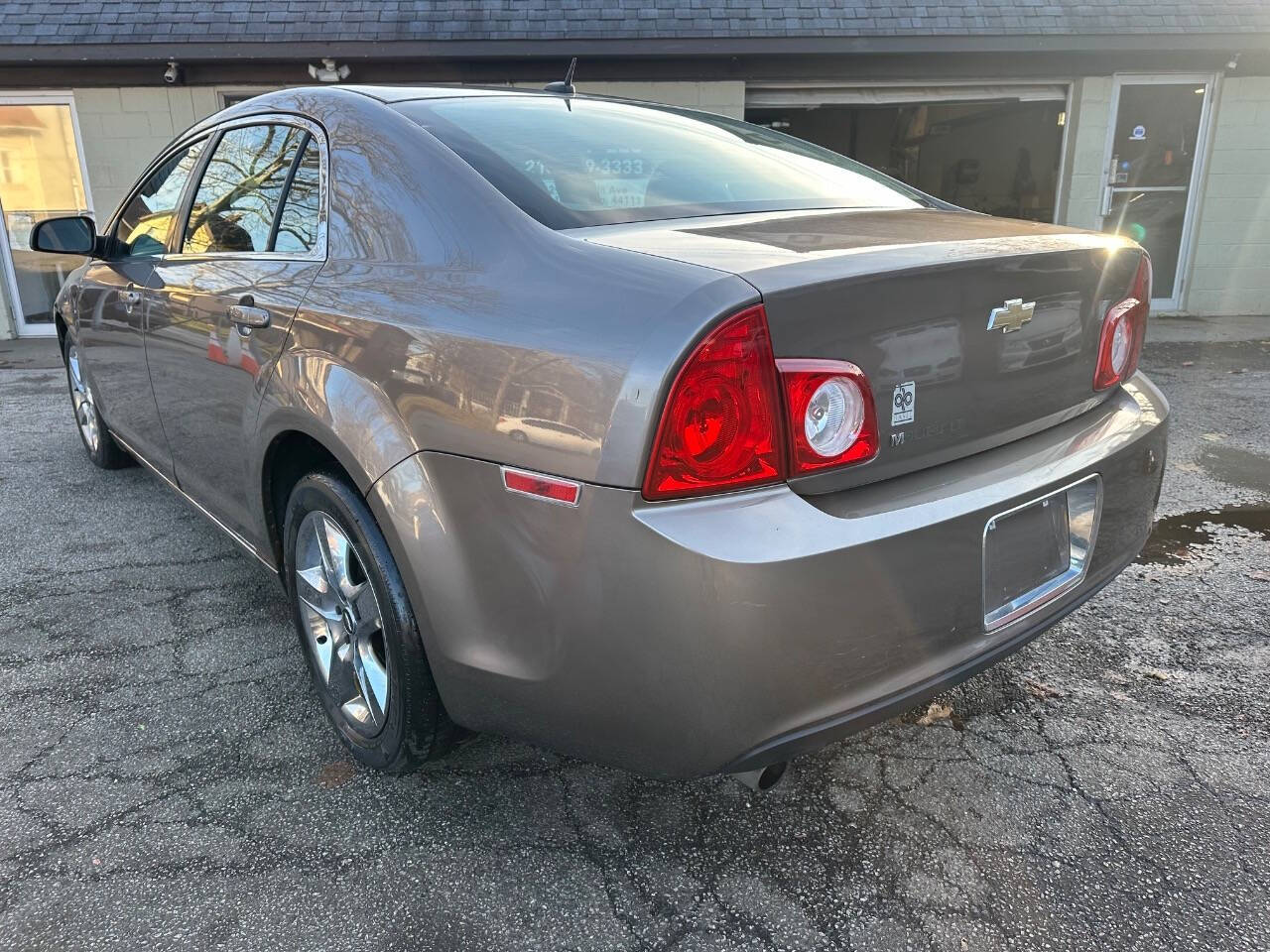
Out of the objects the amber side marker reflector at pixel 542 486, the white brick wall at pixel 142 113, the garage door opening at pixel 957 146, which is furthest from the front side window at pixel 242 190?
the garage door opening at pixel 957 146

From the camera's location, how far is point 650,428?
4.68 ft

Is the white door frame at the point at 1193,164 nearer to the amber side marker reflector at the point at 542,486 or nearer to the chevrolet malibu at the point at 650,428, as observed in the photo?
the chevrolet malibu at the point at 650,428

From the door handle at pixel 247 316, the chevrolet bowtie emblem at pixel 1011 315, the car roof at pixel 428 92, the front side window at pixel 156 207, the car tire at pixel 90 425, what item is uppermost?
the car roof at pixel 428 92

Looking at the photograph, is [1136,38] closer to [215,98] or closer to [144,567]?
[215,98]

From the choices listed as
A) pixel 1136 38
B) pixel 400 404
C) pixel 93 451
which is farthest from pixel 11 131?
pixel 1136 38

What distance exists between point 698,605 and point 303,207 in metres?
1.61

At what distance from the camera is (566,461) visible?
59.1 inches

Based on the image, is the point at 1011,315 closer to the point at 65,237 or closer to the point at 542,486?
the point at 542,486

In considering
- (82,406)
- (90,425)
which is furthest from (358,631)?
(82,406)

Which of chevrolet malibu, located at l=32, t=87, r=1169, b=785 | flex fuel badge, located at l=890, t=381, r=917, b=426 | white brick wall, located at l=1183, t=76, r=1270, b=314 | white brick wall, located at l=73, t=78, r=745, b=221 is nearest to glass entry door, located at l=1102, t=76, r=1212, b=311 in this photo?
white brick wall, located at l=1183, t=76, r=1270, b=314

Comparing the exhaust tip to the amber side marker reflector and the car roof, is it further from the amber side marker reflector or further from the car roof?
the car roof

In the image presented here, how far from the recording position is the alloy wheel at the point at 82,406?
4352mm

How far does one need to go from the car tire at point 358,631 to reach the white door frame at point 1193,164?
9.67 m

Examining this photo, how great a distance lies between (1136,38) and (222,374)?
30.7 feet
